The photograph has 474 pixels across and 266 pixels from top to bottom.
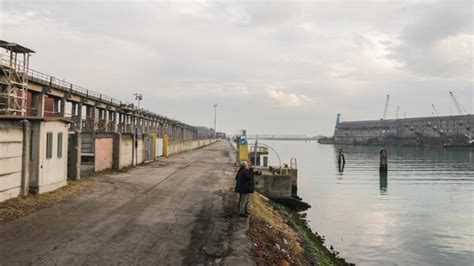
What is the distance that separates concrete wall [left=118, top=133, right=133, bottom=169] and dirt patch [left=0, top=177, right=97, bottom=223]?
863 cm

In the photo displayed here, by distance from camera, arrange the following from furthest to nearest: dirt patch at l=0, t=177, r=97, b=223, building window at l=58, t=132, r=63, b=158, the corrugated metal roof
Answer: the corrugated metal roof, building window at l=58, t=132, r=63, b=158, dirt patch at l=0, t=177, r=97, b=223

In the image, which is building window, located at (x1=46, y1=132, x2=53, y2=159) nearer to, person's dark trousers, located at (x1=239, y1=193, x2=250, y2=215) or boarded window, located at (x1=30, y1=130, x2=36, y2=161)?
boarded window, located at (x1=30, y1=130, x2=36, y2=161)

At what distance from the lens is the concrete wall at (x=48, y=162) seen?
1486cm

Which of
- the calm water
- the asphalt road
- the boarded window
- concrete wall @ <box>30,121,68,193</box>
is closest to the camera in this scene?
the asphalt road

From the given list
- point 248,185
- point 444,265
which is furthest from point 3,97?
point 444,265

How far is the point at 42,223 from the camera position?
11.2 meters

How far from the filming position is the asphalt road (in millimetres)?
8648

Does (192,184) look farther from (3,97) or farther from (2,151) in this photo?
(3,97)

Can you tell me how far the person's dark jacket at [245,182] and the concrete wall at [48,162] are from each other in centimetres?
731

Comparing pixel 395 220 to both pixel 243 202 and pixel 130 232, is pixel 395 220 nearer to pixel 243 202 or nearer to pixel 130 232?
pixel 243 202

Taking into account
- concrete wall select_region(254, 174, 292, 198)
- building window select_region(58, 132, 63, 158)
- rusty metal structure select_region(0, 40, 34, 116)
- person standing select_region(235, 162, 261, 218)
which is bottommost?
concrete wall select_region(254, 174, 292, 198)

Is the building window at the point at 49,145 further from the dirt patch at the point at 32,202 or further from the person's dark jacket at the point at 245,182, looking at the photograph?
the person's dark jacket at the point at 245,182

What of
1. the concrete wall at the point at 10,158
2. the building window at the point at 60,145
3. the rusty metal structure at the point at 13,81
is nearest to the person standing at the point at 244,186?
→ the concrete wall at the point at 10,158

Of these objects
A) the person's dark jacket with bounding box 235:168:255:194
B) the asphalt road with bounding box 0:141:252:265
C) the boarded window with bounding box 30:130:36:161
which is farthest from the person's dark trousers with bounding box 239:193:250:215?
the boarded window with bounding box 30:130:36:161
